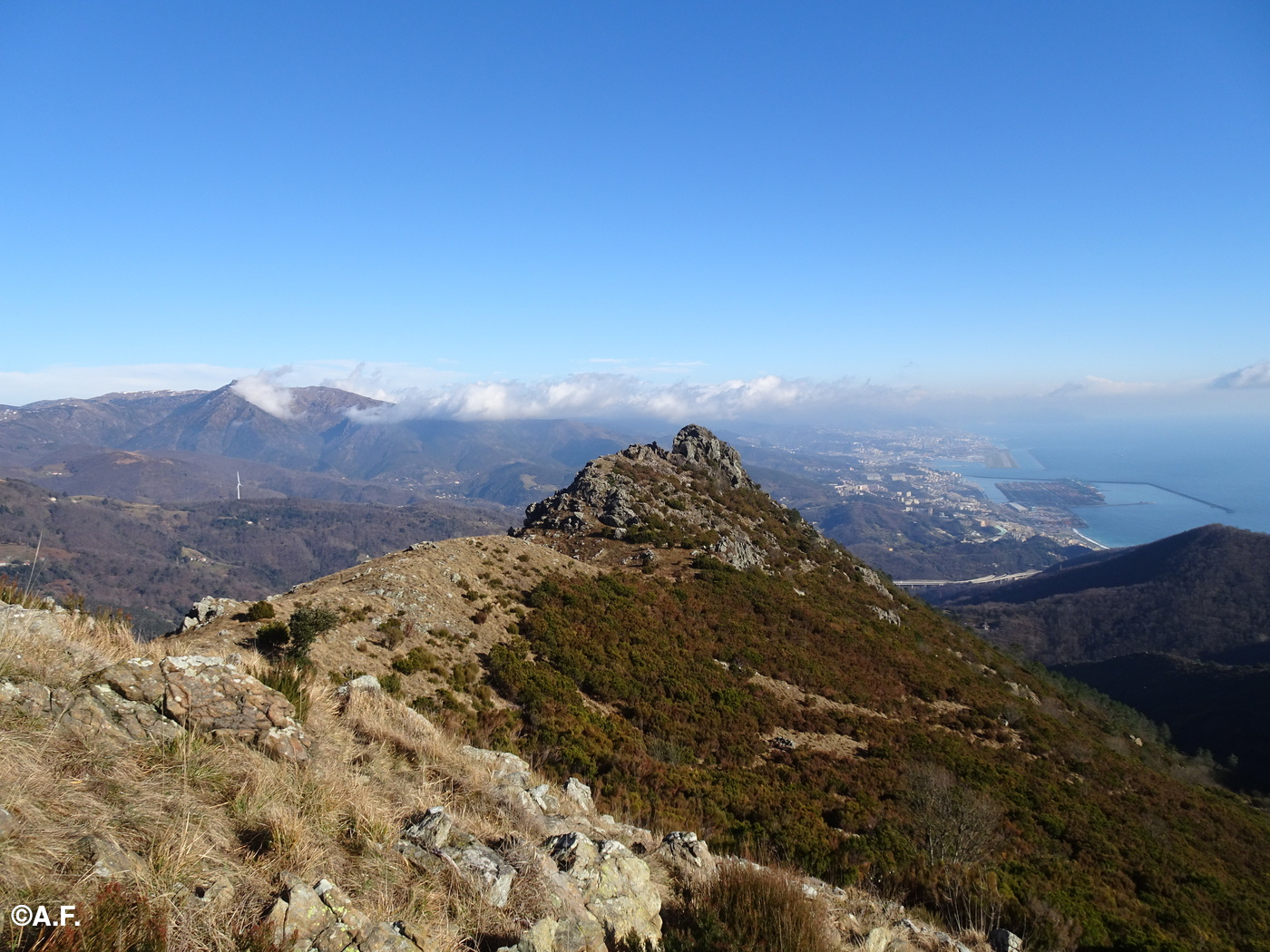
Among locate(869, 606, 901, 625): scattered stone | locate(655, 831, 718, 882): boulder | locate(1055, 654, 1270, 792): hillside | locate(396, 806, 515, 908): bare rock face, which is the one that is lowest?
locate(1055, 654, 1270, 792): hillside

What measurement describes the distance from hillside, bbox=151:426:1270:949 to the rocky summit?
150 mm

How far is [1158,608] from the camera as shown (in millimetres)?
116250

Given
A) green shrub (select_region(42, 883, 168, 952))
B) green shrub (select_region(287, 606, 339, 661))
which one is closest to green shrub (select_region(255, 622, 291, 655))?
green shrub (select_region(287, 606, 339, 661))

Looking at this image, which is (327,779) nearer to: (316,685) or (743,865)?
(316,685)

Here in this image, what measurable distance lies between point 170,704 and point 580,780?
881cm

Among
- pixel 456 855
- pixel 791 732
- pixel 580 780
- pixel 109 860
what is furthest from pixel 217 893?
pixel 791 732

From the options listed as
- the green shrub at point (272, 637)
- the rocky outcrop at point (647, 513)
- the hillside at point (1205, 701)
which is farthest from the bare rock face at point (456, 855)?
the hillside at point (1205, 701)

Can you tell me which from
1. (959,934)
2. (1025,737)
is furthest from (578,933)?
(1025,737)

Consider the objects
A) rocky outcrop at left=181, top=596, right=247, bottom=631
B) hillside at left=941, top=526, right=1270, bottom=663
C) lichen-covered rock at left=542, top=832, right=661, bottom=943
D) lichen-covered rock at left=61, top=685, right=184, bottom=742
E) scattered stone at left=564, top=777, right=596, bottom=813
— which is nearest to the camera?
lichen-covered rock at left=61, top=685, right=184, bottom=742

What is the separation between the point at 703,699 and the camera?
72.4 ft

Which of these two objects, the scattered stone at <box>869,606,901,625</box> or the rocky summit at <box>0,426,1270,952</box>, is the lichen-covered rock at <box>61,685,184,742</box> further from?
the scattered stone at <box>869,606,901,625</box>

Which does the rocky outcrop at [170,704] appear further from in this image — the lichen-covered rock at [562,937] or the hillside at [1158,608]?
the hillside at [1158,608]

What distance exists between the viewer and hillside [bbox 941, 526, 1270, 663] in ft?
347

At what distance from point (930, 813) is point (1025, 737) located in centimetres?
1689
